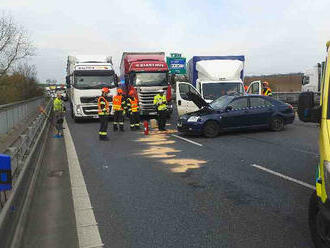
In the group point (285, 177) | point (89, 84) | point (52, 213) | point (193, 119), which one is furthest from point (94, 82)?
point (52, 213)

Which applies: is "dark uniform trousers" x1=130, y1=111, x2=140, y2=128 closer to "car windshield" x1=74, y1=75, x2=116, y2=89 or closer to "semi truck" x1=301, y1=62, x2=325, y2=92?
"car windshield" x1=74, y1=75, x2=116, y2=89

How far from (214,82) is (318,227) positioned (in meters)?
13.4

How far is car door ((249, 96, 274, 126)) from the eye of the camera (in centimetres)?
1324

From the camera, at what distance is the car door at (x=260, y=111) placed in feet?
43.4

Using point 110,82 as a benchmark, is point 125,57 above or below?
above

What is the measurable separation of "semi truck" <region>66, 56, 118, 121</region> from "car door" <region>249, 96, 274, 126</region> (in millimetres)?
8672

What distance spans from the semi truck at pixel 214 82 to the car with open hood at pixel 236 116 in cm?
251

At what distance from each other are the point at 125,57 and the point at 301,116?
62.5ft

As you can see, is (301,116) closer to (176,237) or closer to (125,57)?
(176,237)

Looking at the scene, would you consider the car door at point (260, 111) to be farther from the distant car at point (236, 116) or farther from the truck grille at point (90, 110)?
the truck grille at point (90, 110)

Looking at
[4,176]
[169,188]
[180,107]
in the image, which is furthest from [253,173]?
[180,107]

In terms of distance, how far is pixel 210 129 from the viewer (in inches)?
502

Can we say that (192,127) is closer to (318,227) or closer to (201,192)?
(201,192)

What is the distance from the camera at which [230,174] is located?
7.14 meters
